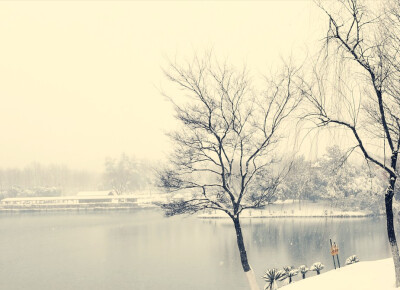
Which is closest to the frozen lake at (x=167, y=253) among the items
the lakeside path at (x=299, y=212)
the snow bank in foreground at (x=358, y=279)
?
the lakeside path at (x=299, y=212)

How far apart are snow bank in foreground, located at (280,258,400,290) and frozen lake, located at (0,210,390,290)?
4259 millimetres

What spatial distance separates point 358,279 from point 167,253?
3115 centimetres

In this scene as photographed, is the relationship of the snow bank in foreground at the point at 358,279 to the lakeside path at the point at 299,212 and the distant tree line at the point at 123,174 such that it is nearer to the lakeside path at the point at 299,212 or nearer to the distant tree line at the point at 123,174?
the lakeside path at the point at 299,212

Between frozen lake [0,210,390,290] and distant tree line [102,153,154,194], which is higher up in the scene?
distant tree line [102,153,154,194]

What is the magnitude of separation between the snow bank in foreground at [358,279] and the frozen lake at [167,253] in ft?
14.0

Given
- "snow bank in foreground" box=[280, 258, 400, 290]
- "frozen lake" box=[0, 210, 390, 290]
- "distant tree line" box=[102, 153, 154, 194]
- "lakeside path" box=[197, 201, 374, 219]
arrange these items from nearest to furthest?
"snow bank in foreground" box=[280, 258, 400, 290], "frozen lake" box=[0, 210, 390, 290], "lakeside path" box=[197, 201, 374, 219], "distant tree line" box=[102, 153, 154, 194]

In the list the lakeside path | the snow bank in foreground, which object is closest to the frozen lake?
the lakeside path

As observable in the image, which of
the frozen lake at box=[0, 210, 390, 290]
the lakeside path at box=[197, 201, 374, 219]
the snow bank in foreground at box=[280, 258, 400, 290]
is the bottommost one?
the frozen lake at box=[0, 210, 390, 290]

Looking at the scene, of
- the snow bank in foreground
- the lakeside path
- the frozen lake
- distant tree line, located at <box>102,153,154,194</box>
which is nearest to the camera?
the snow bank in foreground

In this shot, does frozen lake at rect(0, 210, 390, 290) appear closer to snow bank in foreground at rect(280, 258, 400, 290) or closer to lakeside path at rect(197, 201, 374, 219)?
lakeside path at rect(197, 201, 374, 219)

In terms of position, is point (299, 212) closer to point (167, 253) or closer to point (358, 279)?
point (167, 253)

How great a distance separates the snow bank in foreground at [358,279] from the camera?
1019cm

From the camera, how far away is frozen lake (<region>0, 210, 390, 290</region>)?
30.3m

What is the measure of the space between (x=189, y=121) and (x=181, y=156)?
1.43 metres
